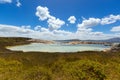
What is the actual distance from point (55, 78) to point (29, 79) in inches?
87.1

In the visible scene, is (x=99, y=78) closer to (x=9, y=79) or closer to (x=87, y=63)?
(x=87, y=63)

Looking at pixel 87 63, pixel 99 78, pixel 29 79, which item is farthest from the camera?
pixel 87 63

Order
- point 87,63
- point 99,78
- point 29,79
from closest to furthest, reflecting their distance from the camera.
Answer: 1. point 29,79
2. point 99,78
3. point 87,63

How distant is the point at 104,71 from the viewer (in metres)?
12.2

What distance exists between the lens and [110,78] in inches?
462

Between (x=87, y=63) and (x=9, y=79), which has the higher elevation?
(x=87, y=63)

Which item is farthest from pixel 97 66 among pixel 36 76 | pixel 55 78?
pixel 36 76

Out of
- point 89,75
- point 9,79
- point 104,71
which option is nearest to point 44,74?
point 9,79

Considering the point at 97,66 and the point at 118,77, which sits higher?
the point at 97,66

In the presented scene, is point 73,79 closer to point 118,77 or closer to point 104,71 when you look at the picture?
point 104,71

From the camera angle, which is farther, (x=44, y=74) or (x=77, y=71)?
(x=77, y=71)

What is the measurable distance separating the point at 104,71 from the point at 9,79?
6671mm

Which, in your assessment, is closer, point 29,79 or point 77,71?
point 29,79

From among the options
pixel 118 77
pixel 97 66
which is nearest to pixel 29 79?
pixel 97 66
